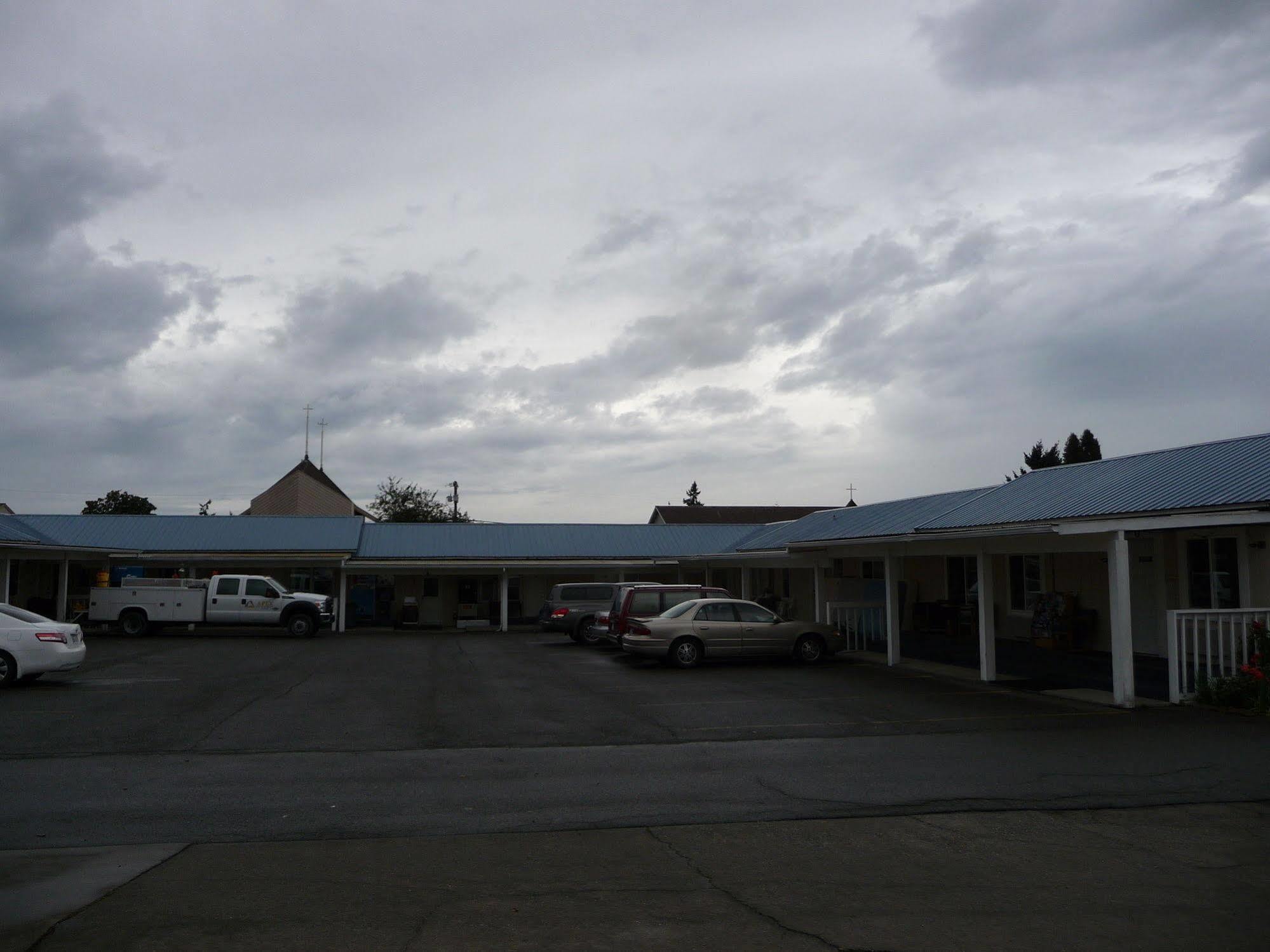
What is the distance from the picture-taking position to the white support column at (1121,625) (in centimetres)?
1406

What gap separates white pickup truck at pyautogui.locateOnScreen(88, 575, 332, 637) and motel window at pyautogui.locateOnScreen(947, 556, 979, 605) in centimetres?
1875

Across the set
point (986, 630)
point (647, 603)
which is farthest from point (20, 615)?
point (986, 630)

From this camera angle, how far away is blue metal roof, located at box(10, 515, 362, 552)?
3769cm

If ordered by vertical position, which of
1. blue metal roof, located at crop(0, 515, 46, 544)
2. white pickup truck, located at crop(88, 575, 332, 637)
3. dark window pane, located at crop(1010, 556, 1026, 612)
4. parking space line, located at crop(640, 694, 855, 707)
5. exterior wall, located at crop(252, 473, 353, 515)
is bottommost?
parking space line, located at crop(640, 694, 855, 707)

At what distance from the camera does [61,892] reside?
6340mm

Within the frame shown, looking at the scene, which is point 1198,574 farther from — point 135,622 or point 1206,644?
point 135,622

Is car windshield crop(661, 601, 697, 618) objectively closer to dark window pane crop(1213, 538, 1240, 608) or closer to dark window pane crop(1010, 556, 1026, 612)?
dark window pane crop(1010, 556, 1026, 612)

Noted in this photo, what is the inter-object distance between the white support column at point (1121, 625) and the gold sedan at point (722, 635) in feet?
24.8

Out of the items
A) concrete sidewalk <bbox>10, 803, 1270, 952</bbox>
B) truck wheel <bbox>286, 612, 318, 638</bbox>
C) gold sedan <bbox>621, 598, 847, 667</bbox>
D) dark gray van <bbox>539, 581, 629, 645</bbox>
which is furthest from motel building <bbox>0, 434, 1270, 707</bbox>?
concrete sidewalk <bbox>10, 803, 1270, 952</bbox>

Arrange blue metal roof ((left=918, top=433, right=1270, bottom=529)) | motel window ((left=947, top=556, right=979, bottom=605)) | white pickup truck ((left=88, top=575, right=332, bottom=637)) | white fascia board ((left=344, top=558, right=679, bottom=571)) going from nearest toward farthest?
1. blue metal roof ((left=918, top=433, right=1270, bottom=529))
2. motel window ((left=947, top=556, right=979, bottom=605))
3. white pickup truck ((left=88, top=575, right=332, bottom=637))
4. white fascia board ((left=344, top=558, right=679, bottom=571))

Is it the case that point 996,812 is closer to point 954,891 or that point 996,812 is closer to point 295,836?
point 954,891

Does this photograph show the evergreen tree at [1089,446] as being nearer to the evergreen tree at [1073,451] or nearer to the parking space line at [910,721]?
the evergreen tree at [1073,451]

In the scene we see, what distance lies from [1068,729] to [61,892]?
10.8 metres

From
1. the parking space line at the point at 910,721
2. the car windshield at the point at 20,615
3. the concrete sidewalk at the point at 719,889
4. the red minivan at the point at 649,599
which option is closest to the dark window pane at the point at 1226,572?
the parking space line at the point at 910,721
